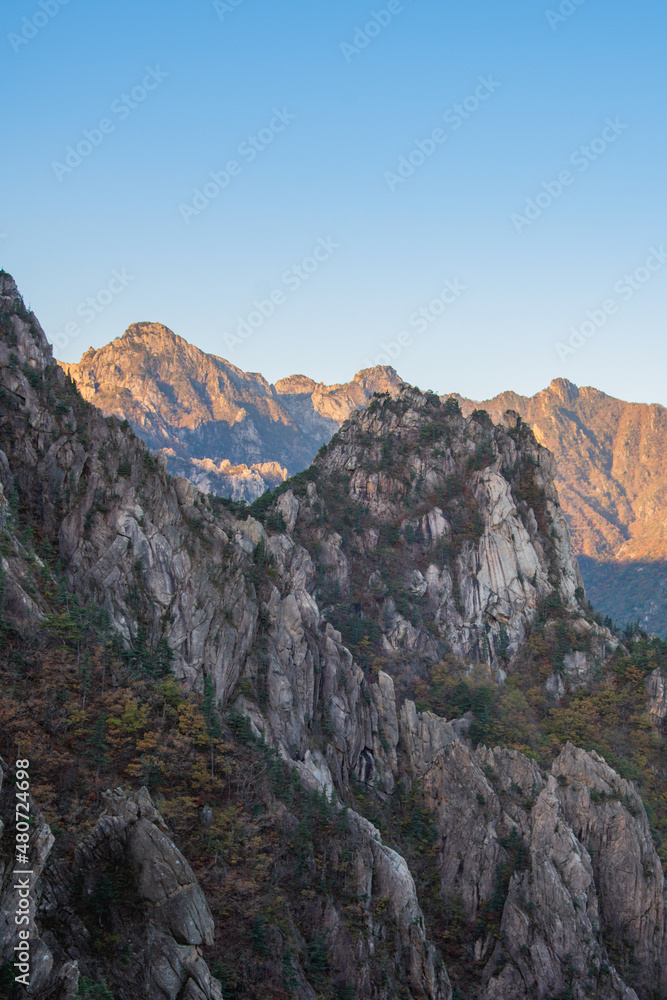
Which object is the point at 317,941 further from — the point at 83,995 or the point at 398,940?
the point at 83,995

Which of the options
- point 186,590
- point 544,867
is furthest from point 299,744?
point 544,867

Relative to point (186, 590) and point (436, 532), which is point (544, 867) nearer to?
point (186, 590)

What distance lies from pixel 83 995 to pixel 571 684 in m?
60.8

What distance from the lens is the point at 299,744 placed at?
5066 centimetres

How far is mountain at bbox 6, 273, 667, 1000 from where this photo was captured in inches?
1125

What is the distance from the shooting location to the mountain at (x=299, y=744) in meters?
28.6

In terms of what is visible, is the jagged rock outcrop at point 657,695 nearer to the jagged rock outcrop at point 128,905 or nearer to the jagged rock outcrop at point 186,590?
the jagged rock outcrop at point 186,590

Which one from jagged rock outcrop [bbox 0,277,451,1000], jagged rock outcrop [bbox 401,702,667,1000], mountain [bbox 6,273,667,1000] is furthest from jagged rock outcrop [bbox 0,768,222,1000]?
jagged rock outcrop [bbox 401,702,667,1000]

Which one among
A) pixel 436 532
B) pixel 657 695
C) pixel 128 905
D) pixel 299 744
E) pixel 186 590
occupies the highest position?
pixel 436 532

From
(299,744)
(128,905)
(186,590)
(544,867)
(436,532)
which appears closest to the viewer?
(128,905)

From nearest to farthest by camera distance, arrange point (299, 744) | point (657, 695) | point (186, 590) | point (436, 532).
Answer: point (186, 590)
point (299, 744)
point (657, 695)
point (436, 532)

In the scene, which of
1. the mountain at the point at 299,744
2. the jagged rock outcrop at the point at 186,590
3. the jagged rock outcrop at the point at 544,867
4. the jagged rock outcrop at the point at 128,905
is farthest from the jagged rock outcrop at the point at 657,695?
the jagged rock outcrop at the point at 128,905

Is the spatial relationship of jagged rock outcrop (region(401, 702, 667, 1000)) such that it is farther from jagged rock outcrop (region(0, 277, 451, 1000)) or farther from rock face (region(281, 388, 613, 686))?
rock face (region(281, 388, 613, 686))

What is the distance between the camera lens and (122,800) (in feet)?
97.8
